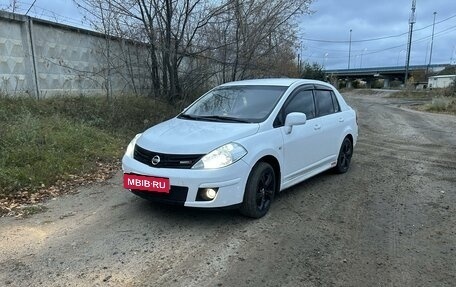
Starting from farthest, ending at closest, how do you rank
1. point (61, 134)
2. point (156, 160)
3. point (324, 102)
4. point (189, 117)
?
point (61, 134) → point (324, 102) → point (189, 117) → point (156, 160)

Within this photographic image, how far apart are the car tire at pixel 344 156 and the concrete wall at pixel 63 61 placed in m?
6.23

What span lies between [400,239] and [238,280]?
6.31ft

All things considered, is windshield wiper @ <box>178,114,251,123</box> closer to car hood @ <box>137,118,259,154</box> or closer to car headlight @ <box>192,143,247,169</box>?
car hood @ <box>137,118,259,154</box>

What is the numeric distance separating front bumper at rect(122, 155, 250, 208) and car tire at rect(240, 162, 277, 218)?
13cm

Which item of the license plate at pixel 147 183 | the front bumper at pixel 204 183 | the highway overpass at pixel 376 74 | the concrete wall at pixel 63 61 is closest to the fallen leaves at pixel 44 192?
the license plate at pixel 147 183

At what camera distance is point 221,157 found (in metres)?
4.30

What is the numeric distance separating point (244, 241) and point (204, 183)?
0.71 metres

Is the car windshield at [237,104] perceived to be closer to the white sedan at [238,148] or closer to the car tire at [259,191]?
the white sedan at [238,148]

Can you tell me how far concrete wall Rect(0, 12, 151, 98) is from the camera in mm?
8219

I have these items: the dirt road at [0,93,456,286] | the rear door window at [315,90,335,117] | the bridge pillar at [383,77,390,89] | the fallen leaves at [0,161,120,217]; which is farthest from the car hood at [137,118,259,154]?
the bridge pillar at [383,77,390,89]

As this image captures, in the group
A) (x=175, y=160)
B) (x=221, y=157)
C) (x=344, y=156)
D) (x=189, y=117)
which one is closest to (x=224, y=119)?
(x=189, y=117)

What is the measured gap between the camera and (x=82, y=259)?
12.1ft

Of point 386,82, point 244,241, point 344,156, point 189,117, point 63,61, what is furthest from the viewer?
point 386,82

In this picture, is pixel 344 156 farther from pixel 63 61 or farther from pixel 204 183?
pixel 63 61
